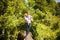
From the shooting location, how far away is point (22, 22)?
15.4 m

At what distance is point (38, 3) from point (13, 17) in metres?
5.55

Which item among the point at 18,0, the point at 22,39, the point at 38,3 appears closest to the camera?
the point at 22,39

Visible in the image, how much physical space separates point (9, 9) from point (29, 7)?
1744 mm

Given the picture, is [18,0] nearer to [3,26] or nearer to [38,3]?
[3,26]

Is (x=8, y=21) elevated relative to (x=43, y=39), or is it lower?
elevated

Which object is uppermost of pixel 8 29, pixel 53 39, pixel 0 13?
pixel 0 13

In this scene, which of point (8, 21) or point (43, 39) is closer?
point (8, 21)

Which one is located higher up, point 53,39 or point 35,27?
point 35,27

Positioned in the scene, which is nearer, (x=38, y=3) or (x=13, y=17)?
(x=13, y=17)

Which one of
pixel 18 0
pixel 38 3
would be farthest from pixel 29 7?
pixel 38 3

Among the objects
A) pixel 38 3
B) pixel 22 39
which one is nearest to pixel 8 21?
pixel 22 39

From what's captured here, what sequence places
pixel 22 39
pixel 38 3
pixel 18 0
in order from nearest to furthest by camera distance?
1. pixel 22 39
2. pixel 18 0
3. pixel 38 3

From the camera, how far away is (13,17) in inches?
603

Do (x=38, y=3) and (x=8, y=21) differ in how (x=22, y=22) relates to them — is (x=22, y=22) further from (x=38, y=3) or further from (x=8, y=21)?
(x=38, y=3)
